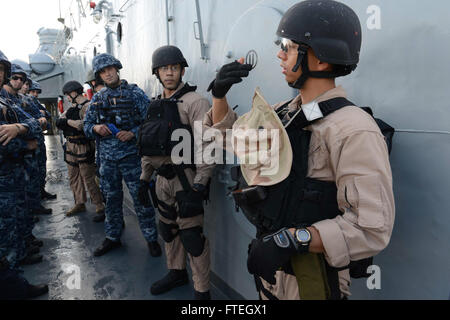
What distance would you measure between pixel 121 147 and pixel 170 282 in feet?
4.52

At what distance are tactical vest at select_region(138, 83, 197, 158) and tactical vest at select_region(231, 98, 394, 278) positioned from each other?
3.87 feet

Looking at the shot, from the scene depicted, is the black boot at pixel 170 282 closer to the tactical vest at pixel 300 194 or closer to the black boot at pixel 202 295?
the black boot at pixel 202 295

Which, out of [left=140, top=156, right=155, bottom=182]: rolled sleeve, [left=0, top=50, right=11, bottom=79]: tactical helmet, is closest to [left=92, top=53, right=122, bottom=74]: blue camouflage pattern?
[left=0, top=50, right=11, bottom=79]: tactical helmet

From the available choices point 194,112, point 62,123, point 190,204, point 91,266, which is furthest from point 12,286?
point 62,123

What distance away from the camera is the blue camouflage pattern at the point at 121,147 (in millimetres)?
2789

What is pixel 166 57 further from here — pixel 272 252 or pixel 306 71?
pixel 272 252

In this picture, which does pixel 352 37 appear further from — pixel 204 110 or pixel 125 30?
pixel 125 30

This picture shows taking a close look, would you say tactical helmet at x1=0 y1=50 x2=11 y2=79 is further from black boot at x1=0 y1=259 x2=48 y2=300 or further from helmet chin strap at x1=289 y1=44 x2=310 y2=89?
helmet chin strap at x1=289 y1=44 x2=310 y2=89

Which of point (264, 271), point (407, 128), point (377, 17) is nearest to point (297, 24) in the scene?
point (377, 17)

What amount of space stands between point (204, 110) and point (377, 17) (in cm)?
125

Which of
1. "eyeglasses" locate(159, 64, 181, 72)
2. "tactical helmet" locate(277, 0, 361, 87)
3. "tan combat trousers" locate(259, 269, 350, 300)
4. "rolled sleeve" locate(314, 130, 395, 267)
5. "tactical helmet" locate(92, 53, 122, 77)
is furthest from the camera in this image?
"tactical helmet" locate(92, 53, 122, 77)

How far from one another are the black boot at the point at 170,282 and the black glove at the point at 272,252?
1.57m

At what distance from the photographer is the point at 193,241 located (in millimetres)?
2068

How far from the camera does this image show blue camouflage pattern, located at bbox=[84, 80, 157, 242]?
2.79 metres
